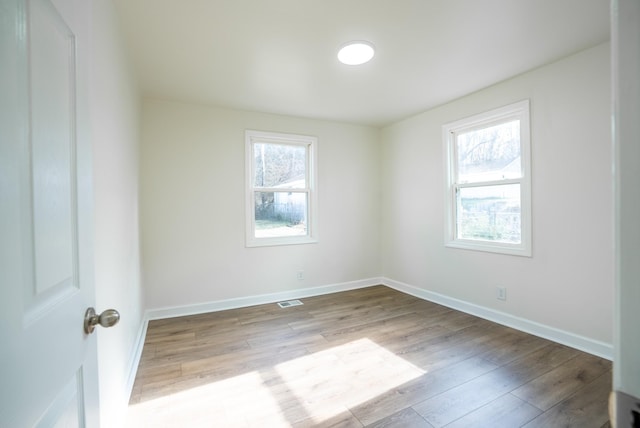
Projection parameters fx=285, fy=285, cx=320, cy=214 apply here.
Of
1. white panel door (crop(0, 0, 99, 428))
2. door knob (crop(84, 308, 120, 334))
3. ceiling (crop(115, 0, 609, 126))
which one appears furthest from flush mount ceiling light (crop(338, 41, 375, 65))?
door knob (crop(84, 308, 120, 334))

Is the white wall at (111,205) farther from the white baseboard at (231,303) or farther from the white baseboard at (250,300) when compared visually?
the white baseboard at (250,300)

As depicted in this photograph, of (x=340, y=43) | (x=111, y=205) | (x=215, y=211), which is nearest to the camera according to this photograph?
(x=111, y=205)

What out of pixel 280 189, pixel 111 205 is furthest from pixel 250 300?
pixel 111 205

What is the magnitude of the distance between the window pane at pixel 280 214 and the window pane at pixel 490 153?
207 cm

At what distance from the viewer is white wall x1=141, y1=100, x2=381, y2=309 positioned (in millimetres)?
3182

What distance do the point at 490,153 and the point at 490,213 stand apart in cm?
65

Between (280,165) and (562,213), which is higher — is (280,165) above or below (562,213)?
above

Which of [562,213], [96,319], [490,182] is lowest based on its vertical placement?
[96,319]

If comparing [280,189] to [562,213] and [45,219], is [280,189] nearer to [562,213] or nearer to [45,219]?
[562,213]

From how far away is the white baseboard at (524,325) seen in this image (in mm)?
2272

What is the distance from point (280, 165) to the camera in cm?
388

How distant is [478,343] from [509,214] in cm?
131

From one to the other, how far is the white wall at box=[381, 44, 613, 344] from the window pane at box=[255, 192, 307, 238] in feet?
6.52

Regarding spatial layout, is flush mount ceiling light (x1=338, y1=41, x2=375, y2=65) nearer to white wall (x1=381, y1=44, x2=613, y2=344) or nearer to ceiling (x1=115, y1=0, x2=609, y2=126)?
ceiling (x1=115, y1=0, x2=609, y2=126)
